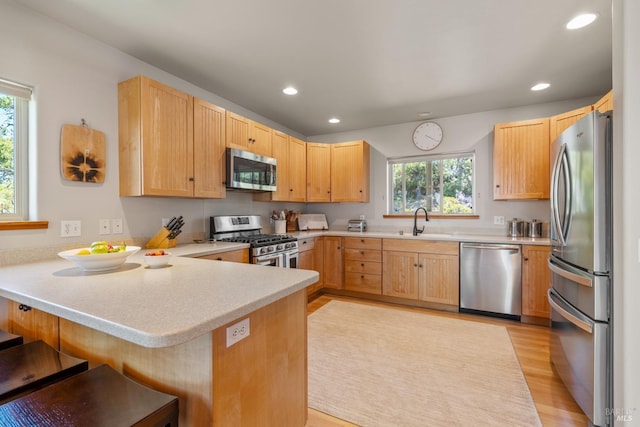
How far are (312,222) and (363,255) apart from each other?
1165 millimetres

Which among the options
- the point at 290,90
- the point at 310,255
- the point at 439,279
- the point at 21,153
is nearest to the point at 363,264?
the point at 310,255

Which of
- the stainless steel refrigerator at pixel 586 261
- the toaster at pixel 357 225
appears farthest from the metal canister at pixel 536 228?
the toaster at pixel 357 225

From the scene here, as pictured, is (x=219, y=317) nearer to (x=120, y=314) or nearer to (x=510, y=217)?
(x=120, y=314)

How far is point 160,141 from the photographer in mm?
2420

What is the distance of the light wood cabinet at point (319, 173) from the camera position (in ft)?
15.1

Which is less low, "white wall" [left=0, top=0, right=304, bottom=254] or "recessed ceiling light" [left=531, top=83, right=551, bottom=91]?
"recessed ceiling light" [left=531, top=83, right=551, bottom=91]

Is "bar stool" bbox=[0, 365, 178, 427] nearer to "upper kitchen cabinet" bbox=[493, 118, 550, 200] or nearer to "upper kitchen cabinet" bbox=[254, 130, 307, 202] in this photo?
"upper kitchen cabinet" bbox=[254, 130, 307, 202]

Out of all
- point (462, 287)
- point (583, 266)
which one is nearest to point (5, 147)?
point (583, 266)

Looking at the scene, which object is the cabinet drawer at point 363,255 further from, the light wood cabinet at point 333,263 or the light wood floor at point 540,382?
the light wood floor at point 540,382

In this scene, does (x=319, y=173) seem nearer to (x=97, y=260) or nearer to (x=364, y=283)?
(x=364, y=283)

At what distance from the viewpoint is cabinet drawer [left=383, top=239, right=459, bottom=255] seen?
138 inches

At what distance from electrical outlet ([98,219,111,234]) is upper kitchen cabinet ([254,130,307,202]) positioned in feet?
6.04
